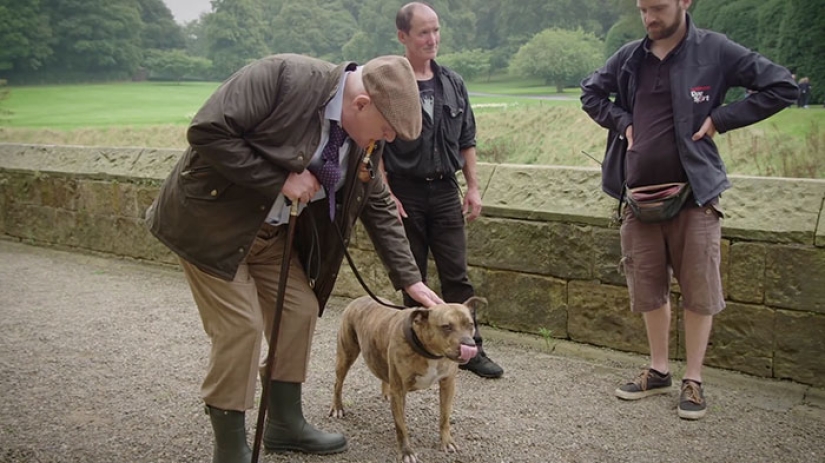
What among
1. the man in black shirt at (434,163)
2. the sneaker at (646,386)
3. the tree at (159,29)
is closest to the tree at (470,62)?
the man in black shirt at (434,163)

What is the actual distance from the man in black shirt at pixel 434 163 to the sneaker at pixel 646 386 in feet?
2.51

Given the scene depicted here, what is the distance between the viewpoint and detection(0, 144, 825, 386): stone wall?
4.53 meters

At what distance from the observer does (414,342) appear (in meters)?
3.55

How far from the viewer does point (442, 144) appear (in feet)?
15.9

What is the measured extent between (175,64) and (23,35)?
7.24ft

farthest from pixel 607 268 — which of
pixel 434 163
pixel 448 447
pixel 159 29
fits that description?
pixel 159 29

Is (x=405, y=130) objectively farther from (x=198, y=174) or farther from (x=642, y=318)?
(x=642, y=318)

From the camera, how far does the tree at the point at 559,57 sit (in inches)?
269

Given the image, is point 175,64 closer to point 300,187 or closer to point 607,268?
point 607,268

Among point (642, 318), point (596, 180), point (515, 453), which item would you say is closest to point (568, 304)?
point (642, 318)

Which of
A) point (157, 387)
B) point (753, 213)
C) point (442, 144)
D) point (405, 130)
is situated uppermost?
point (405, 130)

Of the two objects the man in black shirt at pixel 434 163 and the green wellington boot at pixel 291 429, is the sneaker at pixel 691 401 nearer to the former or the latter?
the man in black shirt at pixel 434 163

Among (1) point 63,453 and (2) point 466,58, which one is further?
(2) point 466,58

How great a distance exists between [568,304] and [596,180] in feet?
2.74
